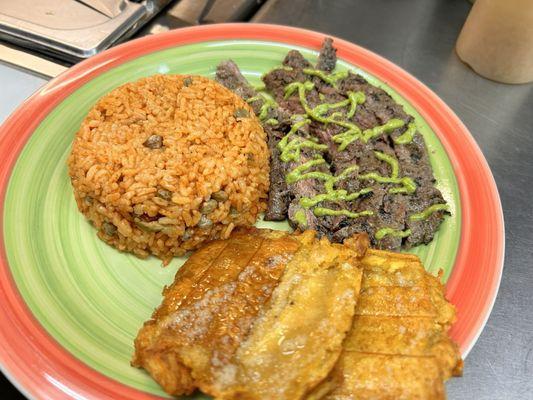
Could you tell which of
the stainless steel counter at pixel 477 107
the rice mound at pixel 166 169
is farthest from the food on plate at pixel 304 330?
the stainless steel counter at pixel 477 107

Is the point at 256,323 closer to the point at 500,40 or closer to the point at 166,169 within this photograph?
the point at 166,169

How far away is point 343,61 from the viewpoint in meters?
3.58

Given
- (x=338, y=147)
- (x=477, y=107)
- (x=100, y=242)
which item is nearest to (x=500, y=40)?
(x=477, y=107)

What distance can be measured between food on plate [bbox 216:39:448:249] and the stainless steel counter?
0.81 m

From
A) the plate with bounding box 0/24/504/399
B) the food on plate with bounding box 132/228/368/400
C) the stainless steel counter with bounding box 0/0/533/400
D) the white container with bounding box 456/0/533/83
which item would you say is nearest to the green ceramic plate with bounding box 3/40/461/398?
the plate with bounding box 0/24/504/399

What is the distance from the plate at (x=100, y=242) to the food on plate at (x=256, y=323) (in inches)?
11.4

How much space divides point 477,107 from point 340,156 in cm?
199

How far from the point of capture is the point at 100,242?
8.97 ft

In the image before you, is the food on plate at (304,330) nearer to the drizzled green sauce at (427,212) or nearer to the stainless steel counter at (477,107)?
the drizzled green sauce at (427,212)

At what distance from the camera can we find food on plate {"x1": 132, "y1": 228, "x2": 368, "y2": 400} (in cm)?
181

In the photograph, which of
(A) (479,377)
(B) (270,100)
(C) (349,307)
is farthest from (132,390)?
(B) (270,100)

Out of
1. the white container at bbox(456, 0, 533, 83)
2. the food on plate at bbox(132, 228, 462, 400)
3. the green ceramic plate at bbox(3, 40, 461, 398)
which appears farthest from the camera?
the white container at bbox(456, 0, 533, 83)

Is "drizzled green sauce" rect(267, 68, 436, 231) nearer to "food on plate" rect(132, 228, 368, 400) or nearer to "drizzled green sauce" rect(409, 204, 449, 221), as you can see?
"drizzled green sauce" rect(409, 204, 449, 221)

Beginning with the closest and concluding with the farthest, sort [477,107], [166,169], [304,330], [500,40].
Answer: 1. [304,330]
2. [166,169]
3. [500,40]
4. [477,107]
